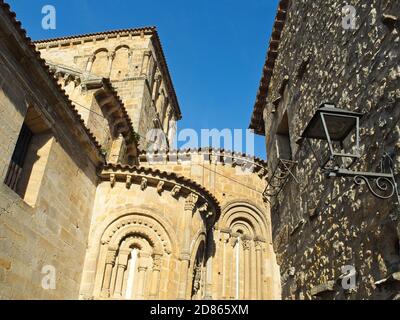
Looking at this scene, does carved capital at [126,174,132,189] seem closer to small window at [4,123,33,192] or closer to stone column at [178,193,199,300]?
stone column at [178,193,199,300]

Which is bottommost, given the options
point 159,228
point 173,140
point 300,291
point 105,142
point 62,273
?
point 300,291

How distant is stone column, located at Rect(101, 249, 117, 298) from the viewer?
8.27m

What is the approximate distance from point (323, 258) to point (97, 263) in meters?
5.98

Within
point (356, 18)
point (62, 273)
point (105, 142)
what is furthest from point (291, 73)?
point (105, 142)

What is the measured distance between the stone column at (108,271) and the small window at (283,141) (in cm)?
Answer: 473

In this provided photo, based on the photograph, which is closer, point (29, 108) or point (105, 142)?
point (29, 108)

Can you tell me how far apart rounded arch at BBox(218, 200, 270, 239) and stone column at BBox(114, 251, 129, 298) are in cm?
682

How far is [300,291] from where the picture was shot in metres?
4.96

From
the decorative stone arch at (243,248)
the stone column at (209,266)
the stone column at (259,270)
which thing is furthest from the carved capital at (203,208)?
the stone column at (259,270)

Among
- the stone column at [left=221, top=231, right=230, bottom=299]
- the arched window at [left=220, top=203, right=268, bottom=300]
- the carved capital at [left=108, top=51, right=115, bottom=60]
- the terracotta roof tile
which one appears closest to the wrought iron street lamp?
the terracotta roof tile

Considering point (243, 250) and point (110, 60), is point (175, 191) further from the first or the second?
point (110, 60)

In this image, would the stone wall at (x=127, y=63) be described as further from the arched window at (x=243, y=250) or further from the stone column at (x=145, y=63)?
the arched window at (x=243, y=250)

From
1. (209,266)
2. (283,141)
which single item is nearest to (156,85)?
(209,266)
